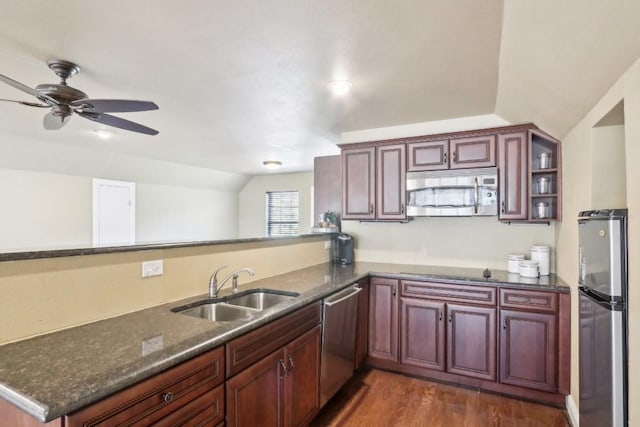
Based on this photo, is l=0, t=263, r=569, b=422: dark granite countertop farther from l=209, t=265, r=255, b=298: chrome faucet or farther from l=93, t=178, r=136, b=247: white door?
l=93, t=178, r=136, b=247: white door

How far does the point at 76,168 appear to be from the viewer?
5250 mm

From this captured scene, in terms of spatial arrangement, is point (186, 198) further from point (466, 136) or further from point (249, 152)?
point (466, 136)

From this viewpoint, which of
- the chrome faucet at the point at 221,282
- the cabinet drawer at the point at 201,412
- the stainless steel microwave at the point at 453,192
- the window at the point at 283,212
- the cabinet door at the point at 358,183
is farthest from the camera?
the window at the point at 283,212

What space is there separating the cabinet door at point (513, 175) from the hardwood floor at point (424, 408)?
1.47m

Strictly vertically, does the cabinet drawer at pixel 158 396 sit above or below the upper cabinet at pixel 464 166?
below

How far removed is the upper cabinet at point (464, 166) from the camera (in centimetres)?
291

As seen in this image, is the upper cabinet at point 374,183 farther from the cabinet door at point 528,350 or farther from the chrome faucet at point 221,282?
the chrome faucet at point 221,282

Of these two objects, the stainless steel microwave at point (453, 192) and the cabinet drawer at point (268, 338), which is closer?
the cabinet drawer at point (268, 338)

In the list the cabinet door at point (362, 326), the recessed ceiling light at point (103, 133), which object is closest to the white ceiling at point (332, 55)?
the recessed ceiling light at point (103, 133)

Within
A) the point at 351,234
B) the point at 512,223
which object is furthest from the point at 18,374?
the point at 512,223

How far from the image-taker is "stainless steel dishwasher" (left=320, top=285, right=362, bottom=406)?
236 cm

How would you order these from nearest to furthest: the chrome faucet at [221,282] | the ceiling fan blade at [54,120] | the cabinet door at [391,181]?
the chrome faucet at [221,282] → the ceiling fan blade at [54,120] → the cabinet door at [391,181]

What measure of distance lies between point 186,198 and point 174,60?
5.37m

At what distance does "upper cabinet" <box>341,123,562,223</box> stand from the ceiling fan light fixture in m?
2.78
